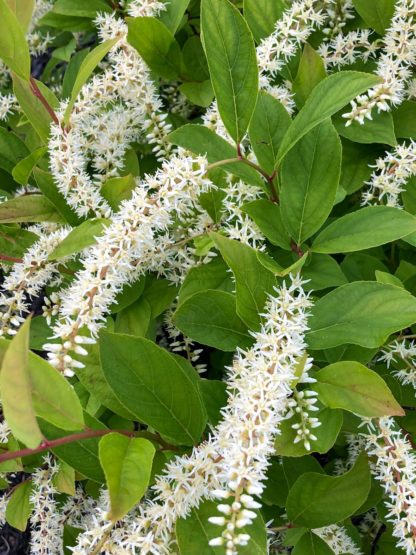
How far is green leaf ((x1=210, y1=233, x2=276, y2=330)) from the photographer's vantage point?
3.68ft

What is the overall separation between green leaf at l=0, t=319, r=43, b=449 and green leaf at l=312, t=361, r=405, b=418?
0.52 meters

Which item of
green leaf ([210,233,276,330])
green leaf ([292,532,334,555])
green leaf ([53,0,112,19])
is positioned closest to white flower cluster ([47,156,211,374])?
green leaf ([210,233,276,330])

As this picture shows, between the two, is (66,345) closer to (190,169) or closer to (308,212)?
(190,169)

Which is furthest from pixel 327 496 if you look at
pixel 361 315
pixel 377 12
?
pixel 377 12

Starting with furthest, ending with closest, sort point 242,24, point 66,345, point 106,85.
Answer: point 106,85 → point 242,24 → point 66,345

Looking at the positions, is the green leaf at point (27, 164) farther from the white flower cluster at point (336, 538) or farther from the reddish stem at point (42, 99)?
the white flower cluster at point (336, 538)

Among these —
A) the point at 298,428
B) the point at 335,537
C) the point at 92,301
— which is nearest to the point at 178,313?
the point at 92,301

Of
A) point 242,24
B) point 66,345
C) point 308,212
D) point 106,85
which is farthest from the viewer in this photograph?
point 106,85

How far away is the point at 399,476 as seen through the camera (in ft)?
3.77

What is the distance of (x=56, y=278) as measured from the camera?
1.60 meters

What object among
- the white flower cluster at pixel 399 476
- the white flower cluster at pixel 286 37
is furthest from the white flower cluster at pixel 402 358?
the white flower cluster at pixel 286 37

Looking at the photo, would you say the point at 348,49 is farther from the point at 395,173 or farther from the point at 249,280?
the point at 249,280

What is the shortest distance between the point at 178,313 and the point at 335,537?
629mm

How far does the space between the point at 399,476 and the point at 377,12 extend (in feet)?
3.56
